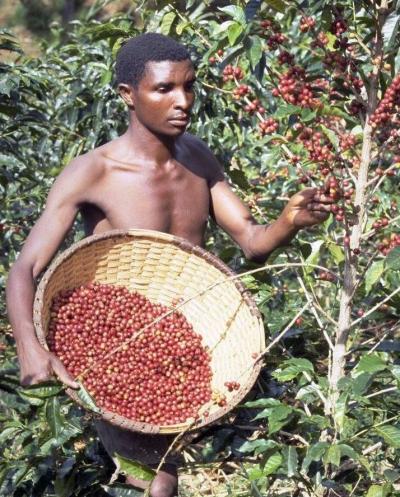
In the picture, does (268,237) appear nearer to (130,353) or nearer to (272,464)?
(130,353)

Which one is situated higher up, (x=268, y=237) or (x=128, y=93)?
(x=128, y=93)

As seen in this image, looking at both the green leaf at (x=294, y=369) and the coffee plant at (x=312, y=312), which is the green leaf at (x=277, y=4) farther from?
the green leaf at (x=294, y=369)

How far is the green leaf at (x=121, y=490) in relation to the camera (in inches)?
116

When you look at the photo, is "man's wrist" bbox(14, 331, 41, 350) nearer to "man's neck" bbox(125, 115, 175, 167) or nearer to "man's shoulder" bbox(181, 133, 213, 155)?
"man's neck" bbox(125, 115, 175, 167)

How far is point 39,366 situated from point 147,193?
2.13 ft

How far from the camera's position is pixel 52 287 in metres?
3.07

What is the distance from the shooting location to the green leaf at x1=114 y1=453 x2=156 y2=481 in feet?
9.07

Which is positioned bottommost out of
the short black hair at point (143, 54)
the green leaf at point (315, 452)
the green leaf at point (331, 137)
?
the green leaf at point (315, 452)

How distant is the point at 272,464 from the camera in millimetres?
2820

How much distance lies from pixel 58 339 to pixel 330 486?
2.56 ft

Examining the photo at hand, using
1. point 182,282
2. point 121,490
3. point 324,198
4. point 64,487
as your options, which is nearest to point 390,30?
point 324,198

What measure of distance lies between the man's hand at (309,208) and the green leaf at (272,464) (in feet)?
1.86

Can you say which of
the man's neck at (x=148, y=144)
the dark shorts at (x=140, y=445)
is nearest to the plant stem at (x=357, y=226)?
the dark shorts at (x=140, y=445)

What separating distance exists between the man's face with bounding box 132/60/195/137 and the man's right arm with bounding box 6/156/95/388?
230 mm
